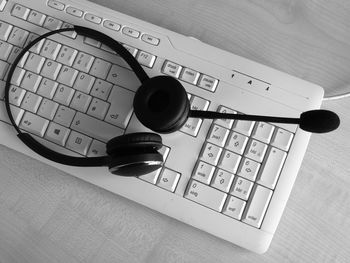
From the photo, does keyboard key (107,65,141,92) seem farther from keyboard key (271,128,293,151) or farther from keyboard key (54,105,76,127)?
keyboard key (271,128,293,151)

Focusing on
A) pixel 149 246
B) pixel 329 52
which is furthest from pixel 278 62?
pixel 149 246

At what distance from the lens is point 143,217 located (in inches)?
17.5

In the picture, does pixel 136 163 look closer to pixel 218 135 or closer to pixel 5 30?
pixel 218 135

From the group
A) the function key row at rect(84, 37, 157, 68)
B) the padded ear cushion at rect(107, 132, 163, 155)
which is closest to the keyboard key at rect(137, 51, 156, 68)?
the function key row at rect(84, 37, 157, 68)

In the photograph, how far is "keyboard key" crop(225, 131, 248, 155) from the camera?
1.36ft

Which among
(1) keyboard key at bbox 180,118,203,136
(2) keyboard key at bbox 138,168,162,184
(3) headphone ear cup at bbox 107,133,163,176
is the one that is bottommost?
(2) keyboard key at bbox 138,168,162,184

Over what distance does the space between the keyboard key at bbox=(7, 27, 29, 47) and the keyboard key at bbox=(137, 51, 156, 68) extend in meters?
Answer: 0.14

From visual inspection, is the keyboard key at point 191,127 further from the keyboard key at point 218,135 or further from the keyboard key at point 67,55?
the keyboard key at point 67,55

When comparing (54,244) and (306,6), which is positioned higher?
(306,6)

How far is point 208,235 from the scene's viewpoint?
43 centimetres

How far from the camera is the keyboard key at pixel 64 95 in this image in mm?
443

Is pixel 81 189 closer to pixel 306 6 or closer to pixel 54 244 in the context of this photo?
pixel 54 244

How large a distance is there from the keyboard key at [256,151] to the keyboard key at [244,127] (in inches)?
0.6

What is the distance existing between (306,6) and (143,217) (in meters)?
0.33
